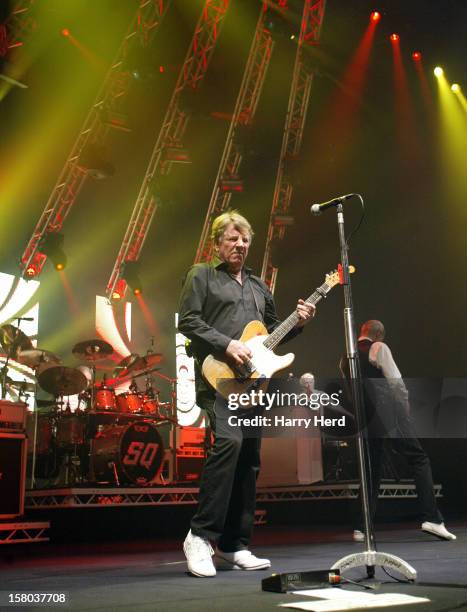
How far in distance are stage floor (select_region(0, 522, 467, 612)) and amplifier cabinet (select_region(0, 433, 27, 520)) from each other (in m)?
0.33

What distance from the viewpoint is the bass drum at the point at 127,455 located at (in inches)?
273

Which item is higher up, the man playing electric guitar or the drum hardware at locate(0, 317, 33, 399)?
the drum hardware at locate(0, 317, 33, 399)

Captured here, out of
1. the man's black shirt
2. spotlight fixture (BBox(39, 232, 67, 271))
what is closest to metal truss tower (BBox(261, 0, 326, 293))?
spotlight fixture (BBox(39, 232, 67, 271))

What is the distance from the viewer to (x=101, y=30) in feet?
33.8

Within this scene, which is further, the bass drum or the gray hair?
the bass drum

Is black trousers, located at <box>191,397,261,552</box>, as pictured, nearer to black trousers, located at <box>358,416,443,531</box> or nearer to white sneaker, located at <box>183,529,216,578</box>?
white sneaker, located at <box>183,529,216,578</box>

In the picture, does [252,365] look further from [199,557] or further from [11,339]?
[11,339]

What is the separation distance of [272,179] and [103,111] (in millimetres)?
3552

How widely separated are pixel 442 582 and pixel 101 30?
9.98 metres

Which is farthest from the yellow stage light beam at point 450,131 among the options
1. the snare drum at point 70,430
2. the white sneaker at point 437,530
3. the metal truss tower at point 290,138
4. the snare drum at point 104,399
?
the white sneaker at point 437,530

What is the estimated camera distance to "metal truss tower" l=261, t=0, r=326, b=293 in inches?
444

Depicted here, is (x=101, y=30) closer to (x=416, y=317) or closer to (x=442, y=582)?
(x=416, y=317)

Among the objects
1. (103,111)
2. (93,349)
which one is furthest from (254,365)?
(103,111)

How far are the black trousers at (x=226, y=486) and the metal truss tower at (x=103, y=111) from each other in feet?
23.9
